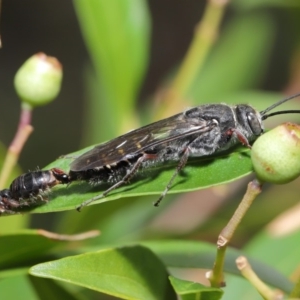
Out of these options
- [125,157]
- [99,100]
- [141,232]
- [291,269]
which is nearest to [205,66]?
[99,100]

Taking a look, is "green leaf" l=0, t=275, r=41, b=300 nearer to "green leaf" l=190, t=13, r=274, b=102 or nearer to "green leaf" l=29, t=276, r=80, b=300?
"green leaf" l=29, t=276, r=80, b=300

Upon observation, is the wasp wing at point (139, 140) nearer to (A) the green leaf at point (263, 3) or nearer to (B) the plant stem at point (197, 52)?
(B) the plant stem at point (197, 52)

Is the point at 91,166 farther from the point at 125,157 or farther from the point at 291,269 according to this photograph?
the point at 291,269

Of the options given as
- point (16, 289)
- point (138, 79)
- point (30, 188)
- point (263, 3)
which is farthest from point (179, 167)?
point (263, 3)

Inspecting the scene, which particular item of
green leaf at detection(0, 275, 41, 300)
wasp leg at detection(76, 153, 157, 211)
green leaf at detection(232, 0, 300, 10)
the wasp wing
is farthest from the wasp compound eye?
green leaf at detection(232, 0, 300, 10)

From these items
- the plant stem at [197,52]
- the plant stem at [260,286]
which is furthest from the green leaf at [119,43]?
the plant stem at [260,286]
